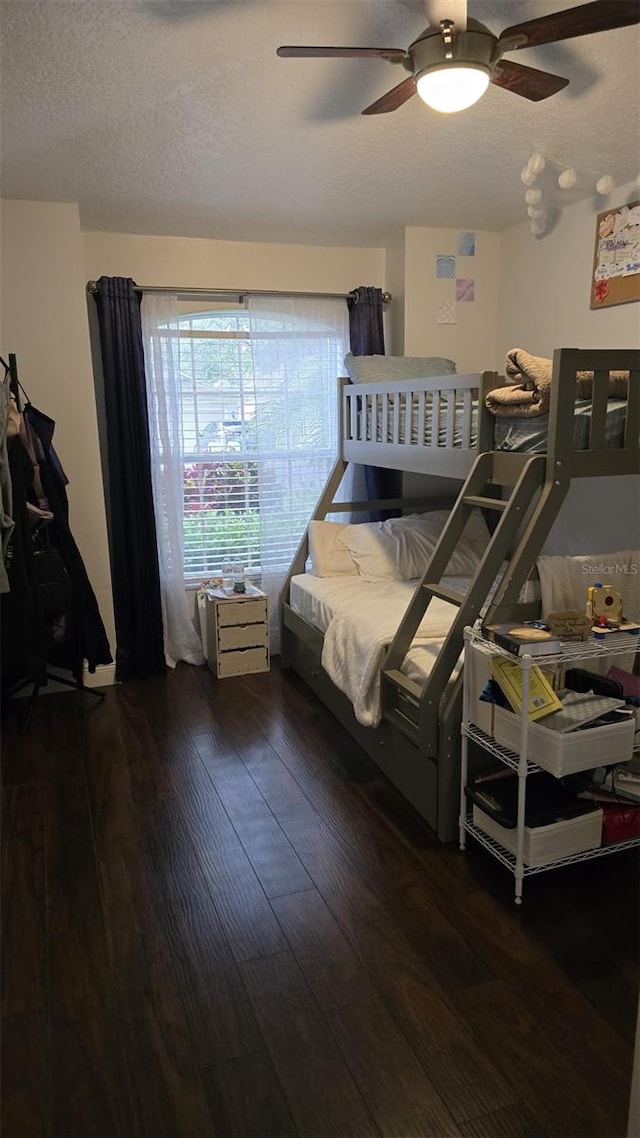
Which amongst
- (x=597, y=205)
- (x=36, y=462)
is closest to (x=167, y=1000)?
(x=36, y=462)

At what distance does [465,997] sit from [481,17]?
267 cm

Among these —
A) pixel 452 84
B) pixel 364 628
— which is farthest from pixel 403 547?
pixel 452 84

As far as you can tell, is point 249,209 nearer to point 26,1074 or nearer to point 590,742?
point 590,742

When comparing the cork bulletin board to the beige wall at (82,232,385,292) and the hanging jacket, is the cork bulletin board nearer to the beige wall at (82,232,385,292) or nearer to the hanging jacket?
the beige wall at (82,232,385,292)

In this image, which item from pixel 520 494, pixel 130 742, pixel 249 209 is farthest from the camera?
pixel 249 209

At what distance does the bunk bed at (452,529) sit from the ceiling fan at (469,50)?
2.50ft

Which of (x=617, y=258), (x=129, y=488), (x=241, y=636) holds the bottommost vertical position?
(x=241, y=636)

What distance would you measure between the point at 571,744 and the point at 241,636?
2.40m

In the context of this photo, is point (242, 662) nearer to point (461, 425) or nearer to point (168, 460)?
point (168, 460)

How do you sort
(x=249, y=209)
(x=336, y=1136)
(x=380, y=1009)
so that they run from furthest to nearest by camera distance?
(x=249, y=209) → (x=380, y=1009) → (x=336, y=1136)

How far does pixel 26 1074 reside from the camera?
168 centimetres

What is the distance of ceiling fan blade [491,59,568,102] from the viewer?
1994 millimetres

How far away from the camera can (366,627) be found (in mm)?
3078

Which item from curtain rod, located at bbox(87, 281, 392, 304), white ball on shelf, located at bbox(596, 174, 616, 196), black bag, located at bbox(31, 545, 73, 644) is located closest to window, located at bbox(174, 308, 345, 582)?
curtain rod, located at bbox(87, 281, 392, 304)
